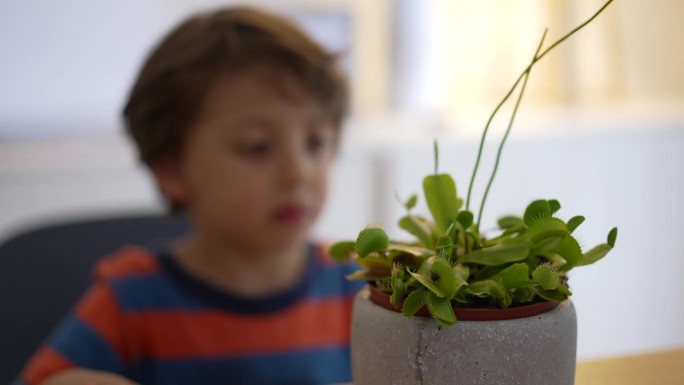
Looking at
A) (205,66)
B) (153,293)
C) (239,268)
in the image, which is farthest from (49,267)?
(205,66)

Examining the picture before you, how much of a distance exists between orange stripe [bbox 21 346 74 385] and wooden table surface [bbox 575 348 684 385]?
71 centimetres

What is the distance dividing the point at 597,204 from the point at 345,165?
88cm

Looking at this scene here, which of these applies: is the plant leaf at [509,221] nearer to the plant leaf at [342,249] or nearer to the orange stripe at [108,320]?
the plant leaf at [342,249]

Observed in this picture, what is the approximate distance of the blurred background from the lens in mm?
2232

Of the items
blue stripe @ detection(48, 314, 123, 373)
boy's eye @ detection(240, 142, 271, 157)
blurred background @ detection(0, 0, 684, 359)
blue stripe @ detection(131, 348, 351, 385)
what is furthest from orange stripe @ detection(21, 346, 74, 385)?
blurred background @ detection(0, 0, 684, 359)

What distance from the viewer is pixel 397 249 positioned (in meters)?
0.48

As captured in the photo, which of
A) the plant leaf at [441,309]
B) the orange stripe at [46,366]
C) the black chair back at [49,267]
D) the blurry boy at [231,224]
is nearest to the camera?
the plant leaf at [441,309]

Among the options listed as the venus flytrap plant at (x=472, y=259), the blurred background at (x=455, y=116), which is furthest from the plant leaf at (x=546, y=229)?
the blurred background at (x=455, y=116)

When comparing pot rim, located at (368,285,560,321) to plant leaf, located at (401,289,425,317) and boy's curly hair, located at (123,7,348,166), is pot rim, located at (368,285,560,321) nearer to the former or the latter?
plant leaf, located at (401,289,425,317)

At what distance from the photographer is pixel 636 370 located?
0.60 metres

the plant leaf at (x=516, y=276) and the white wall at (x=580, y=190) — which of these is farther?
the white wall at (x=580, y=190)

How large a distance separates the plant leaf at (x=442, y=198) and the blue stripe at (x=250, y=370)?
745mm

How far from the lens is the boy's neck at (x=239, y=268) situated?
1.27m

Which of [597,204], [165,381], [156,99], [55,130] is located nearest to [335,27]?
[55,130]
